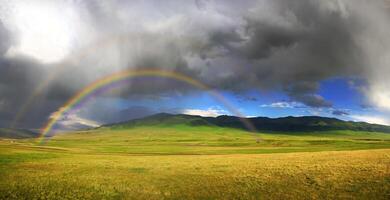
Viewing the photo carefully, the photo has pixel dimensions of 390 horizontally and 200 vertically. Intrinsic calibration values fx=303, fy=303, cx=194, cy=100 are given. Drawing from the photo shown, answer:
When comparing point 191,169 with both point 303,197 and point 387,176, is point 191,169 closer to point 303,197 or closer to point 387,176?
point 303,197

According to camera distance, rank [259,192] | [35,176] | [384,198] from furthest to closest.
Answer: [35,176], [259,192], [384,198]

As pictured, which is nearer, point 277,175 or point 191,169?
point 277,175

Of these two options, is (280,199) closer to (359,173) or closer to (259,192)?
(259,192)

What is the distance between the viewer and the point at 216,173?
3556 centimetres

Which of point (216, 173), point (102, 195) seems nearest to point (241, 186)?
point (216, 173)

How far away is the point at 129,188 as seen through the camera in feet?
93.6

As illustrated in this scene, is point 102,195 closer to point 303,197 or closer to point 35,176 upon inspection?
point 35,176

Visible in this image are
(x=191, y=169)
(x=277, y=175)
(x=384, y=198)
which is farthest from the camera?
(x=191, y=169)

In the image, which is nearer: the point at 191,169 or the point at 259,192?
the point at 259,192

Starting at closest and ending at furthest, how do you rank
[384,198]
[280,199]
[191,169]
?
[384,198]
[280,199]
[191,169]

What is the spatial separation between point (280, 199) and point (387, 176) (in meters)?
11.1

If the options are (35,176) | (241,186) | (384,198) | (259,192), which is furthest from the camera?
(35,176)

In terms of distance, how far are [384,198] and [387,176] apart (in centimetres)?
593

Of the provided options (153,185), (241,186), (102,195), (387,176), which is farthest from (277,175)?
(102,195)
